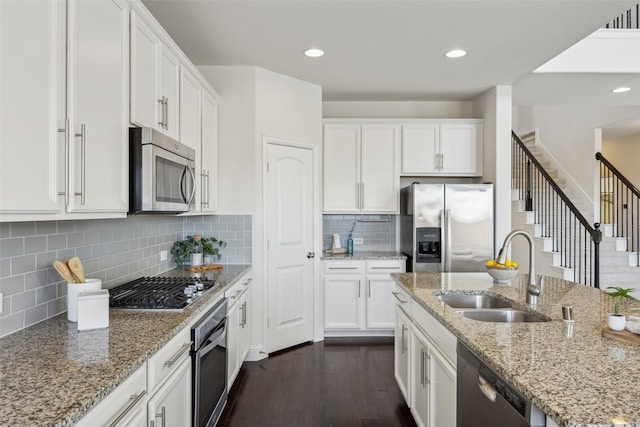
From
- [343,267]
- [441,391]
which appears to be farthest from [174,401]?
[343,267]

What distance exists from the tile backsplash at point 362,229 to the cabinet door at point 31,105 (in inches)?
143

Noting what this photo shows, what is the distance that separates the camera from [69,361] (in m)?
1.32

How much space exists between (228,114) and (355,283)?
2.21 m

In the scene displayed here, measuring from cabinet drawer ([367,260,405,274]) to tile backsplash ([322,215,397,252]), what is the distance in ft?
1.76

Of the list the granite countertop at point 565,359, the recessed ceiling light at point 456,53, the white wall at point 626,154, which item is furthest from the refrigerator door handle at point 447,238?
the white wall at point 626,154

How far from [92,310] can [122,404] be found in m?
0.52

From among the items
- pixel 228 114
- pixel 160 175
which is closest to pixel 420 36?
pixel 228 114

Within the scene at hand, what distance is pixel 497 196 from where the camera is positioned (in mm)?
4312

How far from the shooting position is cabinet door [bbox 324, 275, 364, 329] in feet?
14.2

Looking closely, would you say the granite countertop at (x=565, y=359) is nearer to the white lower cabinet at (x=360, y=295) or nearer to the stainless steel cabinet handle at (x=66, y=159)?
the stainless steel cabinet handle at (x=66, y=159)

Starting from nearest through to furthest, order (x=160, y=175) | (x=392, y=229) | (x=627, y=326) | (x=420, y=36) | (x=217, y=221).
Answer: (x=627, y=326) → (x=160, y=175) → (x=420, y=36) → (x=217, y=221) → (x=392, y=229)

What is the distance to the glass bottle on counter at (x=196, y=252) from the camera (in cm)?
343

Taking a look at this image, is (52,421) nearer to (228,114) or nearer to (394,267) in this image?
(228,114)

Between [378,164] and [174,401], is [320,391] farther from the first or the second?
[378,164]
